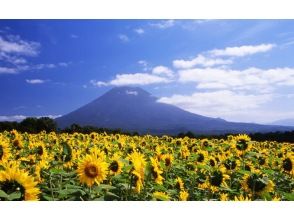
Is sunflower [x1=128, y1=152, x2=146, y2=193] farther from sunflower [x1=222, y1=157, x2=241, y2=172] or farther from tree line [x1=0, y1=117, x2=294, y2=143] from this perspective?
tree line [x1=0, y1=117, x2=294, y2=143]

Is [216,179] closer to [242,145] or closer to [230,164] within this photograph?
[230,164]

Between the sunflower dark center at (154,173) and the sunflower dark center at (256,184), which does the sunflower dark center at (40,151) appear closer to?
the sunflower dark center at (154,173)

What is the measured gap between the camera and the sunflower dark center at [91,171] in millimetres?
4207

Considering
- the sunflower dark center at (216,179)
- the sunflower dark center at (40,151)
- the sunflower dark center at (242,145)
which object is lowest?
the sunflower dark center at (216,179)

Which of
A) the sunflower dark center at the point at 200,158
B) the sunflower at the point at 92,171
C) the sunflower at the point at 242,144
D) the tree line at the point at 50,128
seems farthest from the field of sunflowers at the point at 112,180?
the tree line at the point at 50,128

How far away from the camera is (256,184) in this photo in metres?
4.62

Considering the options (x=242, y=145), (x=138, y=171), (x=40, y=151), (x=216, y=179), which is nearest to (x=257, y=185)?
(x=216, y=179)

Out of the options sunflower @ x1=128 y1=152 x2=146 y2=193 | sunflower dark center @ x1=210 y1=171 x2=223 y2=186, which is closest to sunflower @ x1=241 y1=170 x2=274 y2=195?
sunflower dark center @ x1=210 y1=171 x2=223 y2=186

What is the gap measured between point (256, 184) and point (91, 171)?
5.44ft
